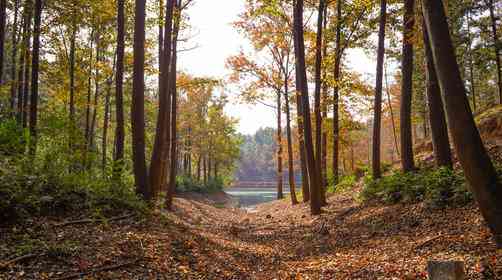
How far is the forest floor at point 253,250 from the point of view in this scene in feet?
16.8

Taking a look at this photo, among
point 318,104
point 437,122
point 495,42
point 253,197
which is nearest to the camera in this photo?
point 437,122

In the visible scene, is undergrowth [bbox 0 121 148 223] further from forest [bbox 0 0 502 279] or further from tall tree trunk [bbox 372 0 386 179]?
tall tree trunk [bbox 372 0 386 179]

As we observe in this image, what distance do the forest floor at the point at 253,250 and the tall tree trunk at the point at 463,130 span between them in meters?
0.73

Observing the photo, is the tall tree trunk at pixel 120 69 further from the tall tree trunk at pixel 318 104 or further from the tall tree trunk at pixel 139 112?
the tall tree trunk at pixel 318 104

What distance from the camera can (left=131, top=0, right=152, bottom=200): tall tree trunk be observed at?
10250 mm

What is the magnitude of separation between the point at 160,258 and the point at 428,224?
561cm

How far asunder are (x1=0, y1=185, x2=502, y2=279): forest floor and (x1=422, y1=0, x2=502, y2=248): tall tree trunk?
0.73 meters

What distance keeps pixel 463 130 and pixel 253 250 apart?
5.87 m

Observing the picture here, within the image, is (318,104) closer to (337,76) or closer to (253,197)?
(337,76)

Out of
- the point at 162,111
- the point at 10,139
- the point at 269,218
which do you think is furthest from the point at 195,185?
the point at 10,139

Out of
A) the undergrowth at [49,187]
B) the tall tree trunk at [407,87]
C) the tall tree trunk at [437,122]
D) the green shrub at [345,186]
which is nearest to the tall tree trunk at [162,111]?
the undergrowth at [49,187]

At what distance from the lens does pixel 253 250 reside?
9281mm

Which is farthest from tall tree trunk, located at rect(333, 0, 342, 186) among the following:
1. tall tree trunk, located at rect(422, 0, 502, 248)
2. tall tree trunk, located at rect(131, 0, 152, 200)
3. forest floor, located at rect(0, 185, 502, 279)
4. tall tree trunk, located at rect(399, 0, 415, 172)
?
tall tree trunk, located at rect(422, 0, 502, 248)

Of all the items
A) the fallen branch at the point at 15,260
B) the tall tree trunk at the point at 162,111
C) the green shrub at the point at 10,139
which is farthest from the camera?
the tall tree trunk at the point at 162,111
